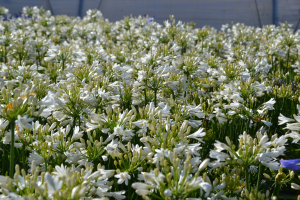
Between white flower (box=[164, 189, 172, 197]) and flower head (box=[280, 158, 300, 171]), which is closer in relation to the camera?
white flower (box=[164, 189, 172, 197])

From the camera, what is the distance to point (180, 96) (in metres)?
3.86

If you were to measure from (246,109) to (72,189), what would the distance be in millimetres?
2193

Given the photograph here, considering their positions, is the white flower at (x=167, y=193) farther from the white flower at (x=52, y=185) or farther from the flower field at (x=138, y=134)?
the white flower at (x=52, y=185)

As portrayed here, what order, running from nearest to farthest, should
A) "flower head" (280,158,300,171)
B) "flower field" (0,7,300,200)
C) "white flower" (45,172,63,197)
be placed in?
"white flower" (45,172,63,197) < "flower field" (0,7,300,200) < "flower head" (280,158,300,171)

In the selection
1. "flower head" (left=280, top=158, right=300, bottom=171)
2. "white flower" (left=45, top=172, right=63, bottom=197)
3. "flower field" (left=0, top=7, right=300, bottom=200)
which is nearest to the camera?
"white flower" (left=45, top=172, right=63, bottom=197)

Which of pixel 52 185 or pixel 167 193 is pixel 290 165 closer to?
pixel 167 193

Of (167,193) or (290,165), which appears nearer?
(167,193)

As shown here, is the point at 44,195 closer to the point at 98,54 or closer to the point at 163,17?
the point at 98,54

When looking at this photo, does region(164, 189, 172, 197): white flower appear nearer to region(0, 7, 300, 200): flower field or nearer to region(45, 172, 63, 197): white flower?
region(0, 7, 300, 200): flower field

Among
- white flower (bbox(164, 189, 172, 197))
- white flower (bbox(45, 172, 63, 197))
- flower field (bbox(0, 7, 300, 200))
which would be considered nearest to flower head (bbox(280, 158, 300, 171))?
flower field (bbox(0, 7, 300, 200))

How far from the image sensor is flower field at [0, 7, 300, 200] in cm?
163

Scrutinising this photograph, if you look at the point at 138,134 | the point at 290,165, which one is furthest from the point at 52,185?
the point at 290,165

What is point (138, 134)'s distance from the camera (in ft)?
8.46

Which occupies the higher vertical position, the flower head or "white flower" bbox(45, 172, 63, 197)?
"white flower" bbox(45, 172, 63, 197)
